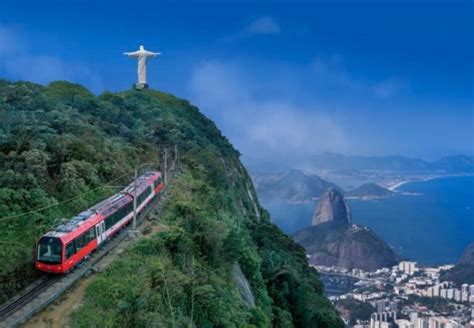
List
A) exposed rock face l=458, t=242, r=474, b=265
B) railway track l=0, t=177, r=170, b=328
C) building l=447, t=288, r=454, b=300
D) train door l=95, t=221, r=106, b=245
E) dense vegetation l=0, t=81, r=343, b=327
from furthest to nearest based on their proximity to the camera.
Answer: exposed rock face l=458, t=242, r=474, b=265 → building l=447, t=288, r=454, b=300 → train door l=95, t=221, r=106, b=245 → dense vegetation l=0, t=81, r=343, b=327 → railway track l=0, t=177, r=170, b=328

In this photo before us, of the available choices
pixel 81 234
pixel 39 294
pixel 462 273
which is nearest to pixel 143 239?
pixel 81 234

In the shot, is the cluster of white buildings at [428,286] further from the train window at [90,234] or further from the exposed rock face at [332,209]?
the train window at [90,234]

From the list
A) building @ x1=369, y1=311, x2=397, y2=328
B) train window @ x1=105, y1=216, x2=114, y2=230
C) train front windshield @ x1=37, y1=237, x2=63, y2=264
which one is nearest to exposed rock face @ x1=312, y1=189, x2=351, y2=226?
building @ x1=369, y1=311, x2=397, y2=328

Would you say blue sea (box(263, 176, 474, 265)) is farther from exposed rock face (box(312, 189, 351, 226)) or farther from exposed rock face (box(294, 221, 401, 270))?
exposed rock face (box(294, 221, 401, 270))

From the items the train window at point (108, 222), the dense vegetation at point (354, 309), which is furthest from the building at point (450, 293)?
the train window at point (108, 222)

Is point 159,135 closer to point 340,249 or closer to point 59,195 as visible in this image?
point 59,195

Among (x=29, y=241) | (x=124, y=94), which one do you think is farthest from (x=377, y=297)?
(x=29, y=241)

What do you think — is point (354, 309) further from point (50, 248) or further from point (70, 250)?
point (50, 248)
